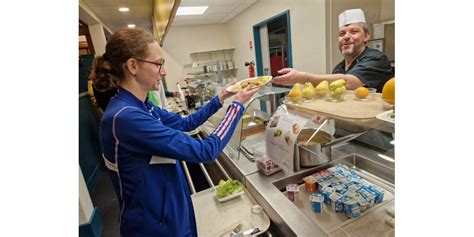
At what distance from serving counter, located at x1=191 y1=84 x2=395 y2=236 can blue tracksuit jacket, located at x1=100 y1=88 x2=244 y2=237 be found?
0.93 ft

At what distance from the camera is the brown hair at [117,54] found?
97 centimetres

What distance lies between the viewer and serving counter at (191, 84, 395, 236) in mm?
856

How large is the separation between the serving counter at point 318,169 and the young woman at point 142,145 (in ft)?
1.01

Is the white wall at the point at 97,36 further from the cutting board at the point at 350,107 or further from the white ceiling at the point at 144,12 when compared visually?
the cutting board at the point at 350,107

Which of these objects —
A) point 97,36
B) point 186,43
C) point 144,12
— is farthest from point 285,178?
point 186,43

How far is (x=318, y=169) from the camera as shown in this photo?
1289mm

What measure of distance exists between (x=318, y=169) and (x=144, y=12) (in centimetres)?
355

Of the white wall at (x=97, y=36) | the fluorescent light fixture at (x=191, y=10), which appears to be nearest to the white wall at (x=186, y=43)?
the fluorescent light fixture at (x=191, y=10)

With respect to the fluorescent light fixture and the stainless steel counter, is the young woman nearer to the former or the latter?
the stainless steel counter

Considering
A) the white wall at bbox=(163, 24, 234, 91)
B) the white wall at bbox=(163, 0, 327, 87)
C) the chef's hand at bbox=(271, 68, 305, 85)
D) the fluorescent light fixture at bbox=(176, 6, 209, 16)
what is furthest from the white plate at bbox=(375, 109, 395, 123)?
the white wall at bbox=(163, 24, 234, 91)
